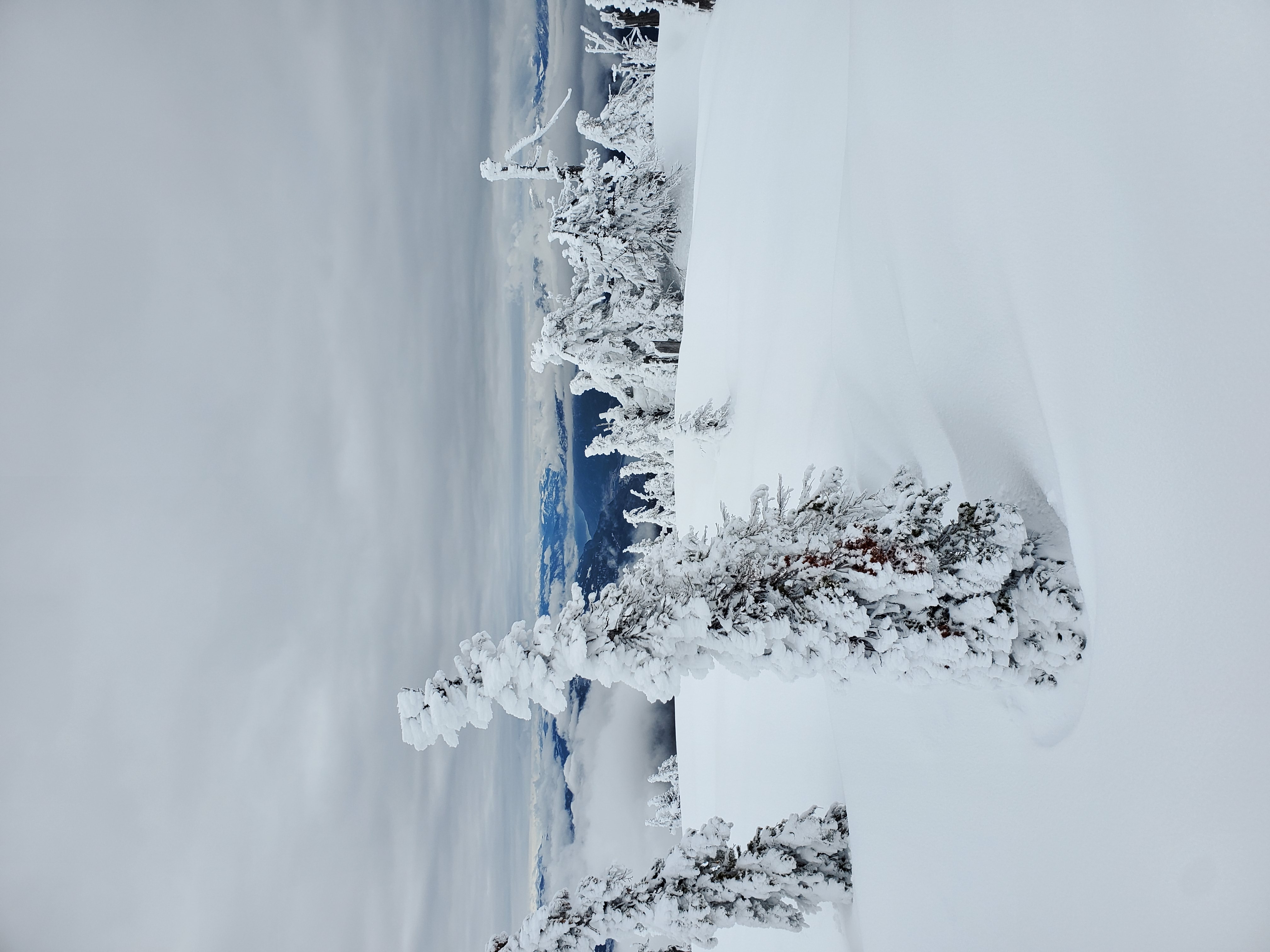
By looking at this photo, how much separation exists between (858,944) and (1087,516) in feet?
18.3

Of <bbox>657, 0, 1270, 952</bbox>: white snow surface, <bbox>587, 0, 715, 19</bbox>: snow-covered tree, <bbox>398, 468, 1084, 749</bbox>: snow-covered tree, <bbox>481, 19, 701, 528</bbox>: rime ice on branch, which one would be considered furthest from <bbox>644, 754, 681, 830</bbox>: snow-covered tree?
<bbox>587, 0, 715, 19</bbox>: snow-covered tree

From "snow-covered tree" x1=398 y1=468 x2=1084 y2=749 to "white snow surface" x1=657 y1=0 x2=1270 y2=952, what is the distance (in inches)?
17.6

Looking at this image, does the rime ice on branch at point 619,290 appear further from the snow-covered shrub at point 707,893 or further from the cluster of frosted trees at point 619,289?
the snow-covered shrub at point 707,893

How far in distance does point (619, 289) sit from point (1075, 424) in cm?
1530

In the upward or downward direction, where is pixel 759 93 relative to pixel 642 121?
downward

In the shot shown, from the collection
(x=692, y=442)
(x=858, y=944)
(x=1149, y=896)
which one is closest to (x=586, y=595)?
(x=1149, y=896)

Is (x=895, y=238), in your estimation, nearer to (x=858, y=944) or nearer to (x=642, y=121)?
(x=858, y=944)

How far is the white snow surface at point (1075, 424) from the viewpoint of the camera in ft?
12.3

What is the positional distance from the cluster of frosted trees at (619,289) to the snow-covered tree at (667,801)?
1459 cm

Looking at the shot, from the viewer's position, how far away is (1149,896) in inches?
160

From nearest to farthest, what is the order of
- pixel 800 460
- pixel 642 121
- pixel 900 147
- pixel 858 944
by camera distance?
pixel 900 147
pixel 858 944
pixel 800 460
pixel 642 121

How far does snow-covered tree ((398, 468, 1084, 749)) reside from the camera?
469cm

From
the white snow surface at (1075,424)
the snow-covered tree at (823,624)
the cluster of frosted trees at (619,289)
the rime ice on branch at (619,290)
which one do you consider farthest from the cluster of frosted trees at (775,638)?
the rime ice on branch at (619,290)

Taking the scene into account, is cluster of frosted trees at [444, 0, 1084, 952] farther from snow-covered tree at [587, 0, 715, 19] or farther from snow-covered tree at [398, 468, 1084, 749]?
snow-covered tree at [587, 0, 715, 19]
